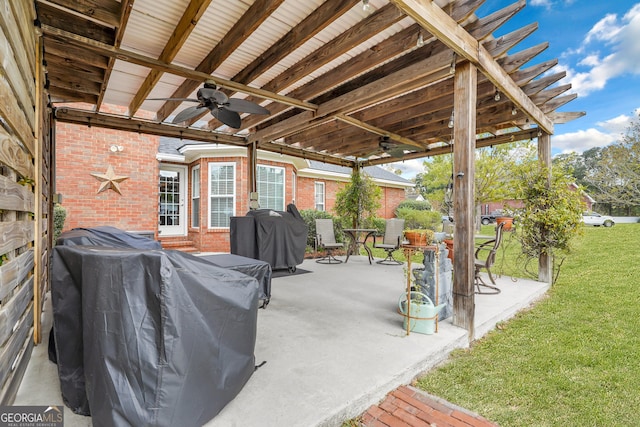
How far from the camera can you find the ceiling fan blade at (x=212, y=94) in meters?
3.47

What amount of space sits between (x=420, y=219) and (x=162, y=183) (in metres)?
10.4

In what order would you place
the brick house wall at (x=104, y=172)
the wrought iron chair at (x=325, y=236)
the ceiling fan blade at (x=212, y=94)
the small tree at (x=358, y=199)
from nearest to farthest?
1. the ceiling fan blade at (x=212, y=94)
2. the brick house wall at (x=104, y=172)
3. the wrought iron chair at (x=325, y=236)
4. the small tree at (x=358, y=199)

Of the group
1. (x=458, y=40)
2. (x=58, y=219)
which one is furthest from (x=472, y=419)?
(x=58, y=219)

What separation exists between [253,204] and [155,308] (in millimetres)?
4827

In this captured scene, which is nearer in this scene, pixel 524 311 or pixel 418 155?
pixel 524 311

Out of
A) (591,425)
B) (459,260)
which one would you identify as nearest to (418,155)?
(459,260)

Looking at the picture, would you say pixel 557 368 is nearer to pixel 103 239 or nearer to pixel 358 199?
pixel 103 239

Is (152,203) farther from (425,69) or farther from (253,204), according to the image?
(425,69)

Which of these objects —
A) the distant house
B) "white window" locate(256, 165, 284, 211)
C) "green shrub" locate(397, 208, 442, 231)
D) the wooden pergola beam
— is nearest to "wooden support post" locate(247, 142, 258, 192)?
the distant house

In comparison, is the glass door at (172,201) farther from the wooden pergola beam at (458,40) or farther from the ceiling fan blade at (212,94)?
the wooden pergola beam at (458,40)

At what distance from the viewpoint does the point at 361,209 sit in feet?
27.3

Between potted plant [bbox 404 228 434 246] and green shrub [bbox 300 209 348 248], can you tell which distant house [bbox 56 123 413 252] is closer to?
green shrub [bbox 300 209 348 248]

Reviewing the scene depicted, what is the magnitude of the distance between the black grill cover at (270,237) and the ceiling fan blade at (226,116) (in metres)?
1.59

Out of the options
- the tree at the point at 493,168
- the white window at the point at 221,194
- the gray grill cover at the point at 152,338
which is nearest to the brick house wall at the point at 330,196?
the tree at the point at 493,168
